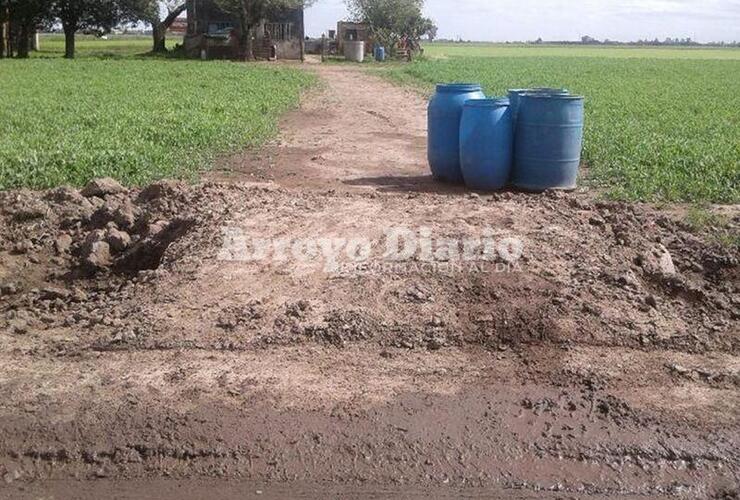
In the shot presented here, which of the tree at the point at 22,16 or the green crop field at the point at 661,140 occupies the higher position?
the tree at the point at 22,16

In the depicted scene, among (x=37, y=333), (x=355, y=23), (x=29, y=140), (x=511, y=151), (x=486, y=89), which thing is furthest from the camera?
(x=355, y=23)

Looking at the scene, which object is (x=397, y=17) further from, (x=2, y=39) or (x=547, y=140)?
(x=547, y=140)

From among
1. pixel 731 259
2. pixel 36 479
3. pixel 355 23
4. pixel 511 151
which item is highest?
pixel 355 23

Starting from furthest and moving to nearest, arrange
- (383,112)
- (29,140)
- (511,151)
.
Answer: (383,112) < (29,140) < (511,151)

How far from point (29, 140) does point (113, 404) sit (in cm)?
887

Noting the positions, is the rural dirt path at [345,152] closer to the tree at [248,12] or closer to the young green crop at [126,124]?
the young green crop at [126,124]

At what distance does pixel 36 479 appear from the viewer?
144 inches

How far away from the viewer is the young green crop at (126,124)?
32.6 feet

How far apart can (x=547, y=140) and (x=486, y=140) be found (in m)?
0.71

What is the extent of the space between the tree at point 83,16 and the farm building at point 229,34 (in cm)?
479

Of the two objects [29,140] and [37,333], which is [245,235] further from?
[29,140]

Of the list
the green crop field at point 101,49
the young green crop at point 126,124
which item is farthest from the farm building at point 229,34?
the young green crop at point 126,124

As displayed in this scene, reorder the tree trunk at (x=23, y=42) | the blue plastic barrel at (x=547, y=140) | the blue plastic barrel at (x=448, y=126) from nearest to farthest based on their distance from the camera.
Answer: the blue plastic barrel at (x=547, y=140)
the blue plastic barrel at (x=448, y=126)
the tree trunk at (x=23, y=42)

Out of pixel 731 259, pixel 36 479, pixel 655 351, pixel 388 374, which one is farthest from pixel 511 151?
pixel 36 479
